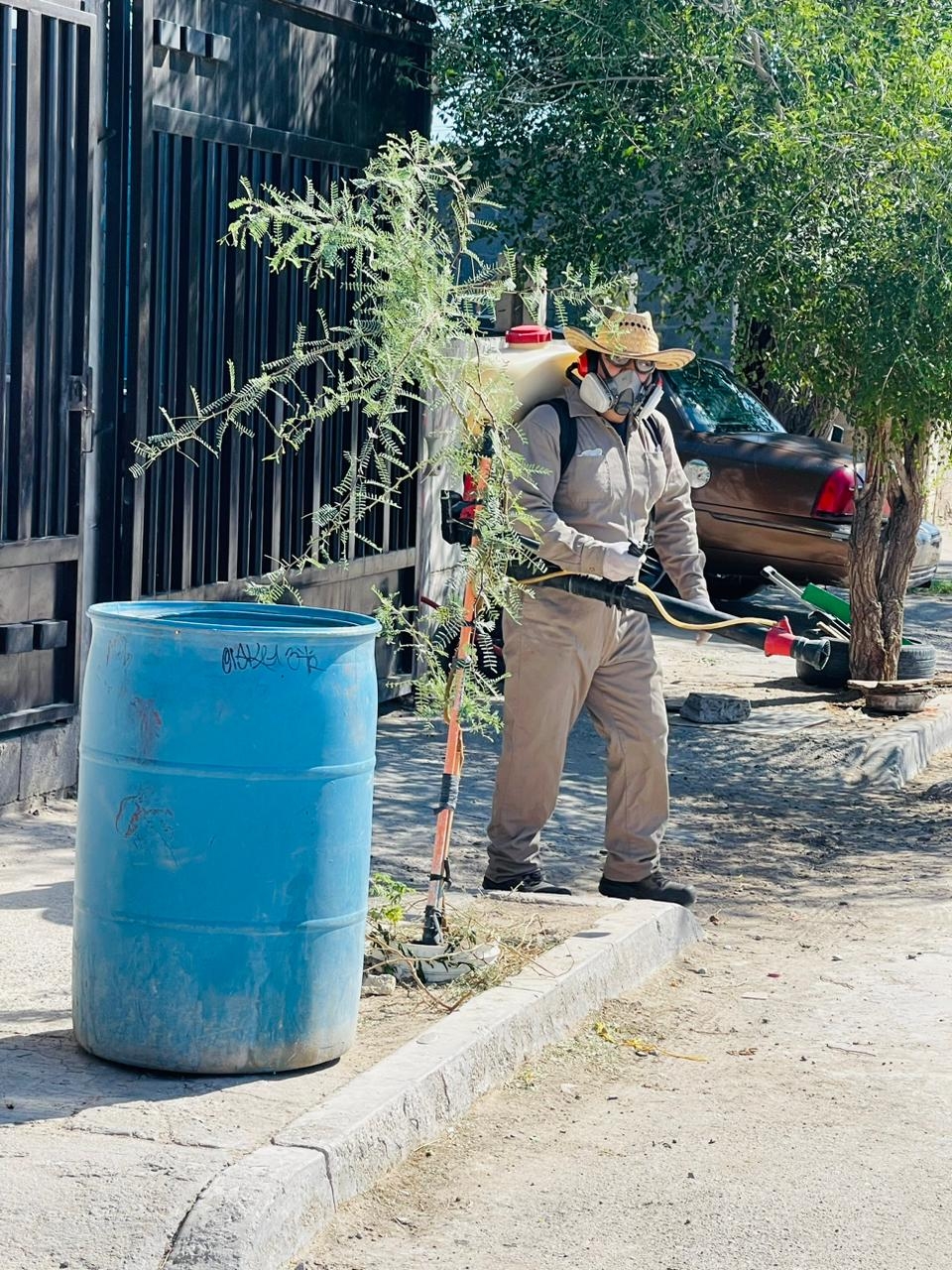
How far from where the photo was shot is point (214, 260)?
27.5 ft

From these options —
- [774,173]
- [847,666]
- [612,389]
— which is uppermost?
[774,173]

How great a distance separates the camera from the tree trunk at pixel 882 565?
1097 cm

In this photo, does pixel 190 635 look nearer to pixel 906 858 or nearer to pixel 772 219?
pixel 906 858

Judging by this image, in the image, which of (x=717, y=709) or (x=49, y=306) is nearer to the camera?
(x=49, y=306)

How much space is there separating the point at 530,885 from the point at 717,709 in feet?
13.2

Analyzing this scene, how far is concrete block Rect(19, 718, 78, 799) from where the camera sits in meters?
7.24

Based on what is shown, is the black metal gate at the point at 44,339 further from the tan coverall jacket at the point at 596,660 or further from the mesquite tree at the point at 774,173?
the mesquite tree at the point at 774,173

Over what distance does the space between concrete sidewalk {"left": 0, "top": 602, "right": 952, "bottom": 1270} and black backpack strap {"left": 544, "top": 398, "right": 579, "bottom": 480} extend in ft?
4.99

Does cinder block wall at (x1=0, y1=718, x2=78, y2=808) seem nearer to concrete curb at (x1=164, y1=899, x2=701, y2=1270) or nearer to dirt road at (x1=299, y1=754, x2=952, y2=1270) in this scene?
concrete curb at (x1=164, y1=899, x2=701, y2=1270)

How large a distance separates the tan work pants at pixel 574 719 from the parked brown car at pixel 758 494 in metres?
7.22

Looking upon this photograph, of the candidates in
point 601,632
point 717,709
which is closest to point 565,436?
point 601,632

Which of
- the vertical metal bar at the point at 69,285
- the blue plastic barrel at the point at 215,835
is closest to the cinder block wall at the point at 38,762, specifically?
the vertical metal bar at the point at 69,285

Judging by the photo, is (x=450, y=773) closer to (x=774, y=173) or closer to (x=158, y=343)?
(x=158, y=343)

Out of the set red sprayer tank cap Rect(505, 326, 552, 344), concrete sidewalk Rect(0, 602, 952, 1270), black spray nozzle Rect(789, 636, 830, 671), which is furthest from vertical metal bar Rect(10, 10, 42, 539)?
black spray nozzle Rect(789, 636, 830, 671)
